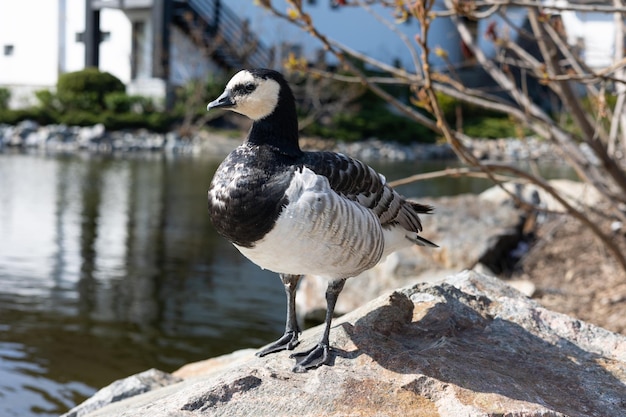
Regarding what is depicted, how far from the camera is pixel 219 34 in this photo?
31141 mm

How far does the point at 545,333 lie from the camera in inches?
137

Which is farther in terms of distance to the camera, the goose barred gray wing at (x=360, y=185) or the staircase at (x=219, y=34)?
the staircase at (x=219, y=34)

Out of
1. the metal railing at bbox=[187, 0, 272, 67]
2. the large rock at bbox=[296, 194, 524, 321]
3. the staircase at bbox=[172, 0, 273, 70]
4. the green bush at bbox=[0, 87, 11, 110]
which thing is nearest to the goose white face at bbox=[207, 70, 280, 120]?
the large rock at bbox=[296, 194, 524, 321]

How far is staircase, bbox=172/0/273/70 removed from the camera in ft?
101

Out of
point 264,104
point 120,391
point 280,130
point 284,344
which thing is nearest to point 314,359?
point 284,344

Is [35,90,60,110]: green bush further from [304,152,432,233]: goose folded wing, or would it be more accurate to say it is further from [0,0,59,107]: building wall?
[304,152,432,233]: goose folded wing

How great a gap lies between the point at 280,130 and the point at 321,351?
0.93m

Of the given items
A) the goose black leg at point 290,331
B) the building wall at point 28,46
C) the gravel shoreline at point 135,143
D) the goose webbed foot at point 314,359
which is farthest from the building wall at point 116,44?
the goose webbed foot at point 314,359

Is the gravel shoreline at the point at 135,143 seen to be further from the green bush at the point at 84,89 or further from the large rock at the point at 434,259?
the large rock at the point at 434,259

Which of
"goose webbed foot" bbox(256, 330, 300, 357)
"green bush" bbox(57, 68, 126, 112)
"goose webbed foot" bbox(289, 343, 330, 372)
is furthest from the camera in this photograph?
"green bush" bbox(57, 68, 126, 112)

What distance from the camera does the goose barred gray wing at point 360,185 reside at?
120 inches

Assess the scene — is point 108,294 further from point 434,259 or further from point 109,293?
point 434,259

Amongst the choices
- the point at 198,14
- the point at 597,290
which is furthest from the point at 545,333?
the point at 198,14

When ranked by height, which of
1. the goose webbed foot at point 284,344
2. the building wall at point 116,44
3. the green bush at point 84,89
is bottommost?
the goose webbed foot at point 284,344
